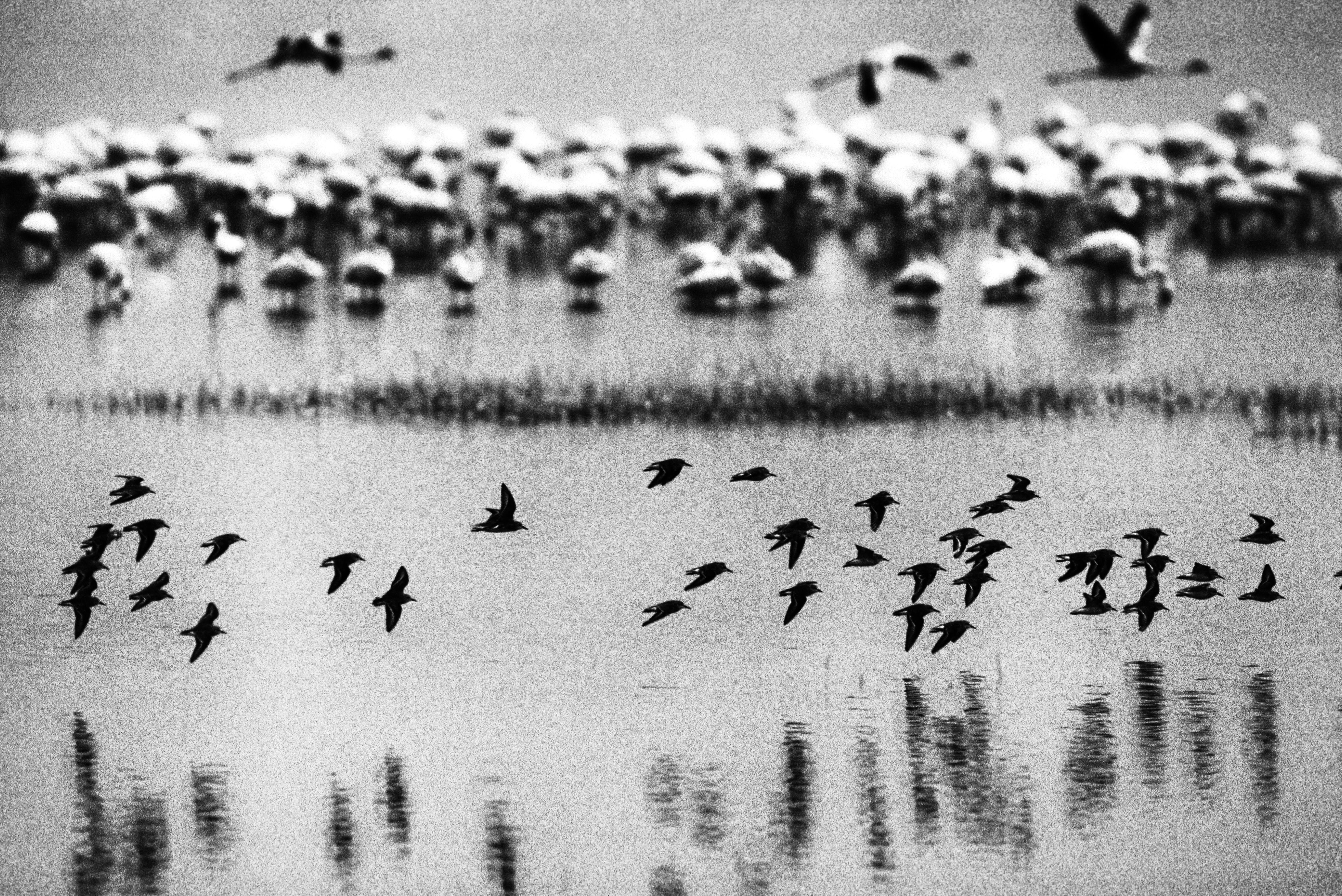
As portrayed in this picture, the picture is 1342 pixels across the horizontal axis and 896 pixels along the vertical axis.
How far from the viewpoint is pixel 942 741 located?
55.1 feet

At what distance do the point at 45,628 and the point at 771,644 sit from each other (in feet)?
15.5

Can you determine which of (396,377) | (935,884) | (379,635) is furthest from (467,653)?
(396,377)

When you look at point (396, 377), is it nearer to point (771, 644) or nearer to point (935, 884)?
point (771, 644)

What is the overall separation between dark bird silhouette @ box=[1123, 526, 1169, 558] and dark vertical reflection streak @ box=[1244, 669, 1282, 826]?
4.15ft

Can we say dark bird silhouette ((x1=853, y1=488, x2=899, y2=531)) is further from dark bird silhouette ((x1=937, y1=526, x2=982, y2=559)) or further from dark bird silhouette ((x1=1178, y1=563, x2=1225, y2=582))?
dark bird silhouette ((x1=1178, y1=563, x2=1225, y2=582))

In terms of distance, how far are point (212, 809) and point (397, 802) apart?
3.16 feet

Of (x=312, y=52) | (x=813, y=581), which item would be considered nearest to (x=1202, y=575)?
(x=813, y=581)

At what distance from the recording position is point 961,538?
62.8ft

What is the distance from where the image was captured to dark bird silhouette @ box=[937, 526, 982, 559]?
1888 centimetres

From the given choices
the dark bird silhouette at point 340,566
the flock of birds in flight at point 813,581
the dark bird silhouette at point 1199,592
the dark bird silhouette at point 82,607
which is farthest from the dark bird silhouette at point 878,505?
the dark bird silhouette at point 82,607

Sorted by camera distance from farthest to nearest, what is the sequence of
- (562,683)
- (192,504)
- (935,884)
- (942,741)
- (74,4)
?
(74,4)
(192,504)
(562,683)
(942,741)
(935,884)

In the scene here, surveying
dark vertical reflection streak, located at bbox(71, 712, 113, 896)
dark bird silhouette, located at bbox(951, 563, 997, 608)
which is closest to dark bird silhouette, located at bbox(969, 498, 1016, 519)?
dark bird silhouette, located at bbox(951, 563, 997, 608)

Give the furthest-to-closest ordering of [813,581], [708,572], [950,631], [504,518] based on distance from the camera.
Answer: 1. [813,581]
2. [708,572]
3. [950,631]
4. [504,518]

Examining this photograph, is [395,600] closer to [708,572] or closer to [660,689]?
[660,689]
